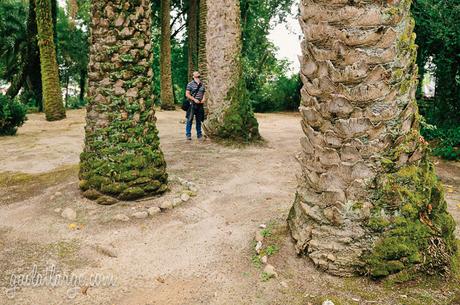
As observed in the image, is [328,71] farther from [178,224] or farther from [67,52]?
[67,52]

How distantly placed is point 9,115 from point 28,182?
5699 millimetres

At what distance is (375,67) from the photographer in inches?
111

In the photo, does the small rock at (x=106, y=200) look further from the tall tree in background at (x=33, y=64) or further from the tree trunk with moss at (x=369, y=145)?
the tall tree in background at (x=33, y=64)

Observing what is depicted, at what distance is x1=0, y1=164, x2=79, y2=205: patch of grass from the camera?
5.33m

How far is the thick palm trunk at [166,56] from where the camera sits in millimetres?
16828

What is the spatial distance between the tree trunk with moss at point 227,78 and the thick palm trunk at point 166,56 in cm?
866

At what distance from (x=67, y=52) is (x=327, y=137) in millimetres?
24698

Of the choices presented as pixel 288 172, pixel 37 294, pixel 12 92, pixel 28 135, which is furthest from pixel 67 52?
pixel 37 294

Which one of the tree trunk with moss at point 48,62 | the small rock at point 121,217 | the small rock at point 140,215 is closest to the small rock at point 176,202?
the small rock at point 140,215

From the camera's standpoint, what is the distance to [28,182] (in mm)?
5918

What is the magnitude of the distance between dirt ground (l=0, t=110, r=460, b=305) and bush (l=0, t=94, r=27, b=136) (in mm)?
4366

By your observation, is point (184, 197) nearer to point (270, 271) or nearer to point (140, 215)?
point (140, 215)

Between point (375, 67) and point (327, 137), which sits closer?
point (375, 67)

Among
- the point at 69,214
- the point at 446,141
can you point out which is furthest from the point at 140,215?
the point at 446,141
